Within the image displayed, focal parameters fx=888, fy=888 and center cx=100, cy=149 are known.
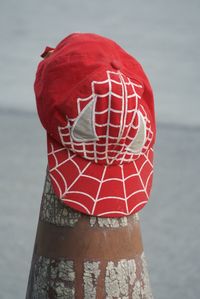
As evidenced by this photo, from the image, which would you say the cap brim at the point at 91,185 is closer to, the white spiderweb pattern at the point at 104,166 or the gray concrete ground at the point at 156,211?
the white spiderweb pattern at the point at 104,166

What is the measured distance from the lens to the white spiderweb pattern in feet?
6.16

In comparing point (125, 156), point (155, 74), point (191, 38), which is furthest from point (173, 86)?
point (125, 156)

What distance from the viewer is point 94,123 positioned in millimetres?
1866

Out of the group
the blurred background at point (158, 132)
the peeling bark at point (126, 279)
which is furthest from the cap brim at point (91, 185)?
the blurred background at point (158, 132)

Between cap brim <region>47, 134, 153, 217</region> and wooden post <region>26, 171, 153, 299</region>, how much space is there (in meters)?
0.03

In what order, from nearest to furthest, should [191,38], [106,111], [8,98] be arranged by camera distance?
[106,111], [8,98], [191,38]

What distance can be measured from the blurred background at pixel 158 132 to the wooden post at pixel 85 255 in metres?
1.45

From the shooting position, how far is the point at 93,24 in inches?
248

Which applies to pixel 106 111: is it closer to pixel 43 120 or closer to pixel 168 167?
pixel 43 120

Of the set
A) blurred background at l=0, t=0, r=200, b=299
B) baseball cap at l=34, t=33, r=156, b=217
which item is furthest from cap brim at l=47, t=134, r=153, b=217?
blurred background at l=0, t=0, r=200, b=299

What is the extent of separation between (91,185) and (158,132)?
3.93 meters

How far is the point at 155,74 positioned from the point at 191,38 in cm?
61

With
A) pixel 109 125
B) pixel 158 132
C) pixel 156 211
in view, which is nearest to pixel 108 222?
pixel 109 125

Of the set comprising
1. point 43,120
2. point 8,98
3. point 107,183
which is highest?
point 8,98
